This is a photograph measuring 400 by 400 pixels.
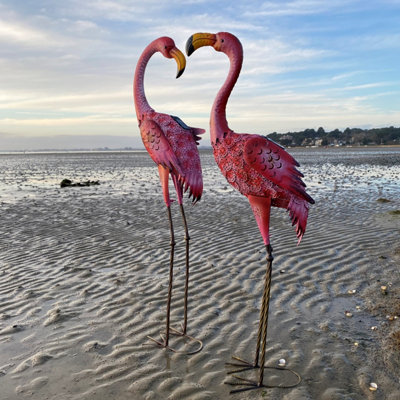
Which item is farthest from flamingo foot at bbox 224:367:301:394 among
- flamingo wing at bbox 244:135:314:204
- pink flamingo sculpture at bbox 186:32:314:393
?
flamingo wing at bbox 244:135:314:204

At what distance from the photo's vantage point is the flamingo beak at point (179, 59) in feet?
14.7

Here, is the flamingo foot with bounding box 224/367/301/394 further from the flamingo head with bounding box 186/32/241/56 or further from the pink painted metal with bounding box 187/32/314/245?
the flamingo head with bounding box 186/32/241/56

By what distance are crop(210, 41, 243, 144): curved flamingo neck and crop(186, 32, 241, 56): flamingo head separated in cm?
1

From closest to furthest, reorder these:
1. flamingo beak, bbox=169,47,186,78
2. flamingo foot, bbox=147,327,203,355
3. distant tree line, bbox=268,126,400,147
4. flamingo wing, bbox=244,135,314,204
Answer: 1. flamingo wing, bbox=244,135,314,204
2. flamingo beak, bbox=169,47,186,78
3. flamingo foot, bbox=147,327,203,355
4. distant tree line, bbox=268,126,400,147

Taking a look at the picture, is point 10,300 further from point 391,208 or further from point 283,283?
point 391,208

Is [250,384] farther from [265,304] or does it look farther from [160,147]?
[160,147]

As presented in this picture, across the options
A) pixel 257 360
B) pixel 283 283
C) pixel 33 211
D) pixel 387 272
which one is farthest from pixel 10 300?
pixel 33 211

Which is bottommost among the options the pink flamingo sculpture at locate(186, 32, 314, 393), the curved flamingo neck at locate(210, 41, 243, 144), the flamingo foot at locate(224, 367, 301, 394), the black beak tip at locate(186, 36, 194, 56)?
the flamingo foot at locate(224, 367, 301, 394)

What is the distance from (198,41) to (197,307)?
3.82 meters

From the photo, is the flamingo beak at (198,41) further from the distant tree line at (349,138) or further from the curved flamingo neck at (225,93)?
the distant tree line at (349,138)

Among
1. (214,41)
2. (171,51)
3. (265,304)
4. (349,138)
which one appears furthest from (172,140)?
(349,138)

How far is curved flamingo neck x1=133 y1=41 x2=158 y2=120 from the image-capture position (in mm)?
4844

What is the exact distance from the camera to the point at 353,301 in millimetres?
6195

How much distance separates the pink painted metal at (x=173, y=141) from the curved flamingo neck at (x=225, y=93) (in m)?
0.50
